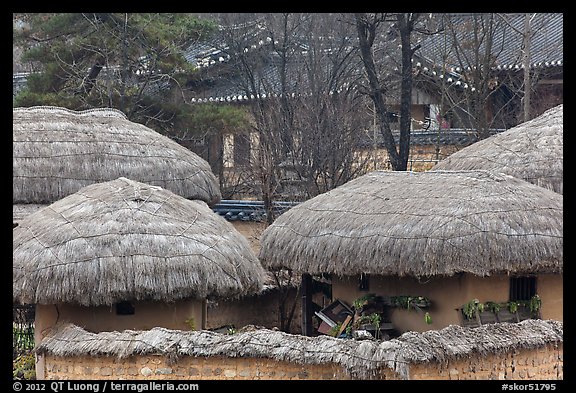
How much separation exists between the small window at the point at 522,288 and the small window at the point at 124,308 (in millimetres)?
5328

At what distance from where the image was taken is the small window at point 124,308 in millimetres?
13555

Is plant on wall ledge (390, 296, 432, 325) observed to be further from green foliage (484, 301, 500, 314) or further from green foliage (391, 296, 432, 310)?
green foliage (484, 301, 500, 314)

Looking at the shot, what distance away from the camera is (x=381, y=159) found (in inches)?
968

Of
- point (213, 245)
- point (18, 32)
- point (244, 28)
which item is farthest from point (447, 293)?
point (244, 28)

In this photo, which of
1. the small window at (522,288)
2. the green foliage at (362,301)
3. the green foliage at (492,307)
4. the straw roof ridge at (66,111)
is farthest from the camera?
the straw roof ridge at (66,111)

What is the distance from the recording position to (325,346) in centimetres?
1092

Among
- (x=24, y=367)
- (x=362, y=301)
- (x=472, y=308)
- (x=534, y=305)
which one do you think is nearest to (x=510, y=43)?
(x=534, y=305)

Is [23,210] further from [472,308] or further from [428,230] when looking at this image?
Answer: [472,308]

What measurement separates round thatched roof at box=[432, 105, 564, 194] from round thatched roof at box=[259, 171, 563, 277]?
7.86 feet

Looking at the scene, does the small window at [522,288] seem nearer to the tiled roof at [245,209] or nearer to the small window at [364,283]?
the small window at [364,283]

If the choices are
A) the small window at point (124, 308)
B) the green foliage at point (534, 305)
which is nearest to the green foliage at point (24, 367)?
the small window at point (124, 308)

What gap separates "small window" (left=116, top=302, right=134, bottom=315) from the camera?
13.6 metres

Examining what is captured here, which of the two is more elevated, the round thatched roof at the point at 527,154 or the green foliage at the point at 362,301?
the round thatched roof at the point at 527,154
